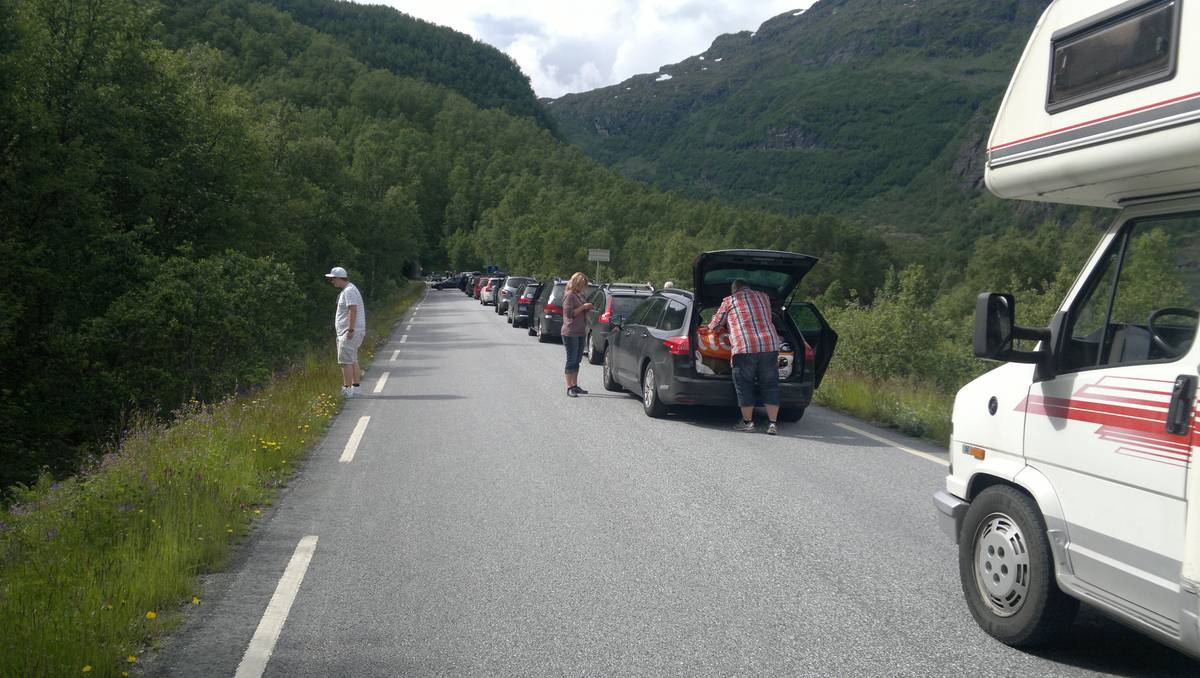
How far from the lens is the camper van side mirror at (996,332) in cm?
421

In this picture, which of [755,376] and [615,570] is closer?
[615,570]

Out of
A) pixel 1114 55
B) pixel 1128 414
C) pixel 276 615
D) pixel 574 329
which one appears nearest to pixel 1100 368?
pixel 1128 414

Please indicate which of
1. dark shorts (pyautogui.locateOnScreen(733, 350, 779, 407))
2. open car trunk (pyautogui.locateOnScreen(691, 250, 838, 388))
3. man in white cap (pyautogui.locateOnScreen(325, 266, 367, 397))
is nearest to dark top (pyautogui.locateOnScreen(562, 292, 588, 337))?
open car trunk (pyautogui.locateOnScreen(691, 250, 838, 388))

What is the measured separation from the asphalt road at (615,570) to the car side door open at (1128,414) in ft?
2.47

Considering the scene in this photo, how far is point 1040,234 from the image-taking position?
78438 mm

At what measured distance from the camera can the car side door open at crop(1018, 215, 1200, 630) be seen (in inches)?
134

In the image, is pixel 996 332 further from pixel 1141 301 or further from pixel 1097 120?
pixel 1097 120

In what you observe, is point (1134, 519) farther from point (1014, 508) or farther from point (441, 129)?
point (441, 129)

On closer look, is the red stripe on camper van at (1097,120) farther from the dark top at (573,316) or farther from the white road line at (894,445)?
the dark top at (573,316)

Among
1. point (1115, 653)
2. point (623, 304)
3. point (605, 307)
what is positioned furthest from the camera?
point (623, 304)

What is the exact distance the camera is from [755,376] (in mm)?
10508

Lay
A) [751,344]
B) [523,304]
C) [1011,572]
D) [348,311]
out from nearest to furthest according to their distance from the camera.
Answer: [1011,572], [751,344], [348,311], [523,304]

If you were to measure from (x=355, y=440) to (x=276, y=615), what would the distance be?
5406 mm

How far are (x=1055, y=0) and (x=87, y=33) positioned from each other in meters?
17.6
